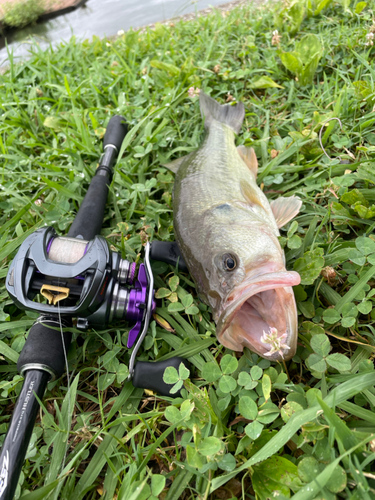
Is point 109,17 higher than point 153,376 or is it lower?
higher

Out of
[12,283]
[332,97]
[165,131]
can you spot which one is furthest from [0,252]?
[332,97]

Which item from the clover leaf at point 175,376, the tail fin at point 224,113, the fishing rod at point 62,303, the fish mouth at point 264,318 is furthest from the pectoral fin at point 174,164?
the clover leaf at point 175,376

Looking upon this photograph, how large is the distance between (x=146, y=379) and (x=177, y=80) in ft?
11.9

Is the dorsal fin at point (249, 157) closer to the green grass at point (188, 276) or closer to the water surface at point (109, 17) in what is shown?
the green grass at point (188, 276)

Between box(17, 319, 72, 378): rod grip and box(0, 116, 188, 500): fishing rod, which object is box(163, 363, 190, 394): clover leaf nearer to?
box(0, 116, 188, 500): fishing rod

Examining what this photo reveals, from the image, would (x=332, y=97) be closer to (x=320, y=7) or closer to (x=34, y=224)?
(x=320, y=7)

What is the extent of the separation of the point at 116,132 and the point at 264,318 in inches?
99.9

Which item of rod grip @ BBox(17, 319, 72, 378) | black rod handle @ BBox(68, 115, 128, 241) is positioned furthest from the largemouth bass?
rod grip @ BBox(17, 319, 72, 378)

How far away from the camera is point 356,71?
349 cm

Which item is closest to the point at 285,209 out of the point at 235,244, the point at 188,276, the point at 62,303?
the point at 235,244

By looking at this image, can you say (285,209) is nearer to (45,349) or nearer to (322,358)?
(322,358)

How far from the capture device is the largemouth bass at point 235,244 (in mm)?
1769

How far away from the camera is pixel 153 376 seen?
1.93 metres

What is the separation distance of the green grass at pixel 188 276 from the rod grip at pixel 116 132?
11 centimetres
